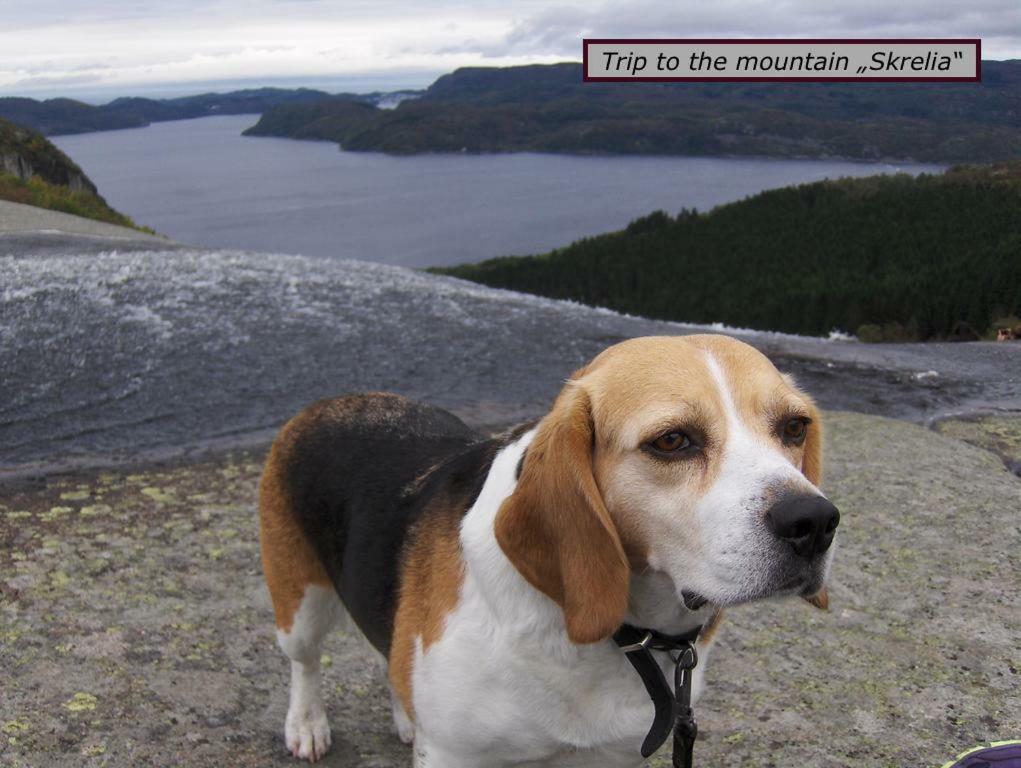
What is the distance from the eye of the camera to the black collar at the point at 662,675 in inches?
133

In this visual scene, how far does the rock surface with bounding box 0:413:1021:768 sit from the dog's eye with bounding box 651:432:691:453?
8.03ft

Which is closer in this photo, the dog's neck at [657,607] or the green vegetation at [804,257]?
the dog's neck at [657,607]

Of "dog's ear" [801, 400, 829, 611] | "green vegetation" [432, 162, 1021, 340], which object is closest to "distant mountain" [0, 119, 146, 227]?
"dog's ear" [801, 400, 829, 611]

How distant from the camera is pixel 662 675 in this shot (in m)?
3.39

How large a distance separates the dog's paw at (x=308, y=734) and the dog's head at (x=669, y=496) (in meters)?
2.40

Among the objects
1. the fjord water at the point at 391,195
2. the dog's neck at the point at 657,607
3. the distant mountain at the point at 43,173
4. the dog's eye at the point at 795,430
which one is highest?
the distant mountain at the point at 43,173

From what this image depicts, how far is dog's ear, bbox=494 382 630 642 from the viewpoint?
10.3ft

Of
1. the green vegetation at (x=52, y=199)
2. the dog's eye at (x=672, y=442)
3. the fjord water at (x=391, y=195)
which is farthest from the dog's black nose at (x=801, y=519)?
the fjord water at (x=391, y=195)

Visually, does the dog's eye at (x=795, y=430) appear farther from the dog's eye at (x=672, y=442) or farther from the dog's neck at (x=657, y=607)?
the dog's neck at (x=657, y=607)

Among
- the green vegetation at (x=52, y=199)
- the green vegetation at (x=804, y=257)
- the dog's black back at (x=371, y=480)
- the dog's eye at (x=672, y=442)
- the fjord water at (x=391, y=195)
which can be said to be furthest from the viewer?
the green vegetation at (x=804, y=257)

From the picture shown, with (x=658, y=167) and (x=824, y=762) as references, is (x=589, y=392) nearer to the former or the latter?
(x=824, y=762)

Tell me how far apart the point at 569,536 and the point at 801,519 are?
0.78 metres

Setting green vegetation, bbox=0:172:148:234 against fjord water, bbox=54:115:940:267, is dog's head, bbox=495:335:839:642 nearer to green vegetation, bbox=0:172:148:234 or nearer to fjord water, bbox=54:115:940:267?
green vegetation, bbox=0:172:148:234

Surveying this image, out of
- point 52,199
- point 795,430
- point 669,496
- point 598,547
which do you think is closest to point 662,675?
point 598,547
